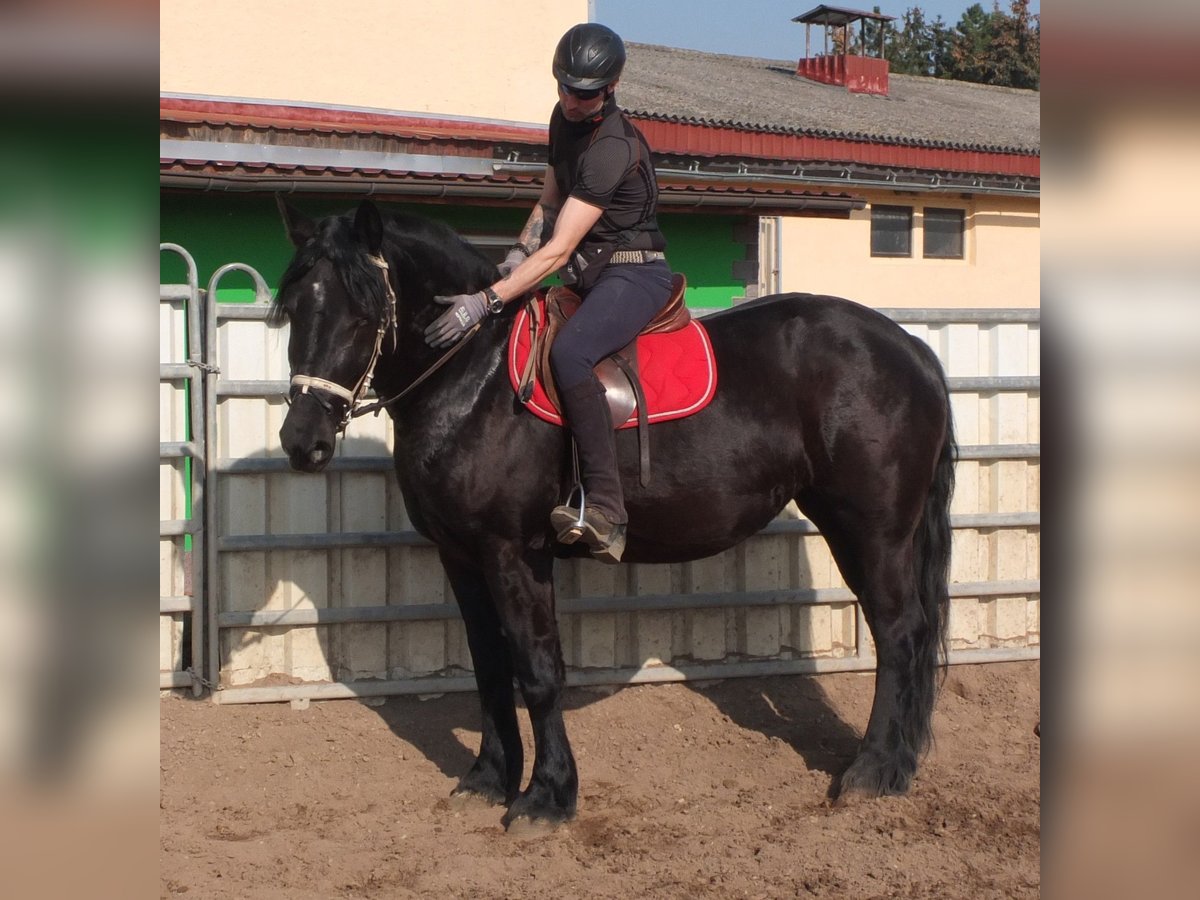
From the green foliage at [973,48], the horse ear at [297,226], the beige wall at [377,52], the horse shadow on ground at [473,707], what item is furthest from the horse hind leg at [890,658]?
the green foliage at [973,48]

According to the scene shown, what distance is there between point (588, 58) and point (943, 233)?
52.1ft

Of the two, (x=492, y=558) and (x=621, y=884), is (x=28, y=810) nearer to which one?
(x=621, y=884)

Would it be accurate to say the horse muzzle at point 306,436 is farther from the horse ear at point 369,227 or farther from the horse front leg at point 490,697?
the horse front leg at point 490,697

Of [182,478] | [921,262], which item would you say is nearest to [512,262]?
[182,478]

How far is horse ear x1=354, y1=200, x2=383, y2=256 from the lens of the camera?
4.30 m

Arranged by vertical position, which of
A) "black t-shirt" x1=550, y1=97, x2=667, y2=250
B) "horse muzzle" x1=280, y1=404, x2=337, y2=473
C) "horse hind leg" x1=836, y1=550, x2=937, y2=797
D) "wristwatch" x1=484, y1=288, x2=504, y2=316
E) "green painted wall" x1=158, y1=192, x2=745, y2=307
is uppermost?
"green painted wall" x1=158, y1=192, x2=745, y2=307

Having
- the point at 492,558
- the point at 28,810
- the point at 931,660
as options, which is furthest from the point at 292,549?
the point at 28,810

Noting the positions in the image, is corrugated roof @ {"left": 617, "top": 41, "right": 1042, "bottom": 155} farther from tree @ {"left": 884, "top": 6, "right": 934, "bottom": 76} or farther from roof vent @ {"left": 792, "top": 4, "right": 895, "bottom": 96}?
tree @ {"left": 884, "top": 6, "right": 934, "bottom": 76}

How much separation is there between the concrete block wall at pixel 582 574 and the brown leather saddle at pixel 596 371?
1.71m

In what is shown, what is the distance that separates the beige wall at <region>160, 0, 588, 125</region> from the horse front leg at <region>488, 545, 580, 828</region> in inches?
423

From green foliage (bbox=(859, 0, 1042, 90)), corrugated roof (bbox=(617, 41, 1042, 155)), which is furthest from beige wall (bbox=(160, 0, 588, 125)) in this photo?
green foliage (bbox=(859, 0, 1042, 90))

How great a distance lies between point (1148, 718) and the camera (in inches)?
37.7

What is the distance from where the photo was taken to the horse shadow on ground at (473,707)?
5645mm

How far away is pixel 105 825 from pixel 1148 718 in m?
0.88
